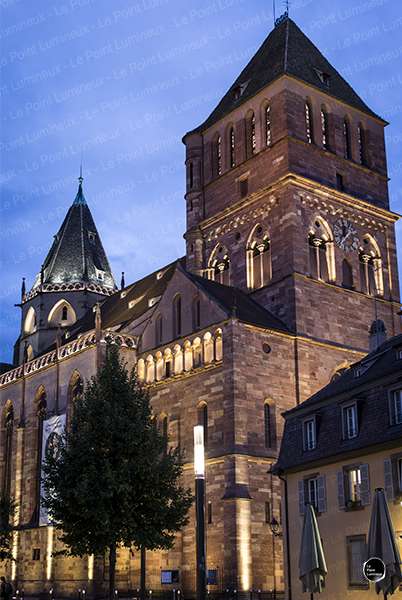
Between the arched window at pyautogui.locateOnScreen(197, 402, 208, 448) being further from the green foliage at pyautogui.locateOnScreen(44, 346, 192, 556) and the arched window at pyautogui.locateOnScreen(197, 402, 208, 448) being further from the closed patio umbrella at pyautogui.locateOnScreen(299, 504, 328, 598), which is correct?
the closed patio umbrella at pyautogui.locateOnScreen(299, 504, 328, 598)

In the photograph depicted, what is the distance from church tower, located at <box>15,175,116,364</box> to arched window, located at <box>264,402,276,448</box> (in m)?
35.1

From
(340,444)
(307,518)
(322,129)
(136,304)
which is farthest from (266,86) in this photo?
(307,518)

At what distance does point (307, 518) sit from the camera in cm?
2623

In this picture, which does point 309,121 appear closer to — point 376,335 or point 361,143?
point 361,143

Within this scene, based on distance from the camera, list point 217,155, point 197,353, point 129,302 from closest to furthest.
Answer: point 197,353, point 217,155, point 129,302

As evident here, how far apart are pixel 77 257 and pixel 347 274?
1320 inches

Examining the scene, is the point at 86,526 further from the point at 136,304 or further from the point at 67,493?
the point at 136,304

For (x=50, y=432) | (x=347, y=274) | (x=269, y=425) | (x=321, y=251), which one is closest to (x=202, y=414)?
(x=269, y=425)

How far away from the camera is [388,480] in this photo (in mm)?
28016

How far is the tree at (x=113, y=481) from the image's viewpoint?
103 feet

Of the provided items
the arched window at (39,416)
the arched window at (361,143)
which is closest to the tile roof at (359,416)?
the arched window at (361,143)

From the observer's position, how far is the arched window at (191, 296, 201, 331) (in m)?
47.9

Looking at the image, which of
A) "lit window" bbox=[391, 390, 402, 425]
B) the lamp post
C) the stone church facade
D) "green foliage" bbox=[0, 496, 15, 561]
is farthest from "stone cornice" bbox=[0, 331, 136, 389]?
the lamp post

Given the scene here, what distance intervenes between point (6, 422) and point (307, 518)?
41.9 metres
